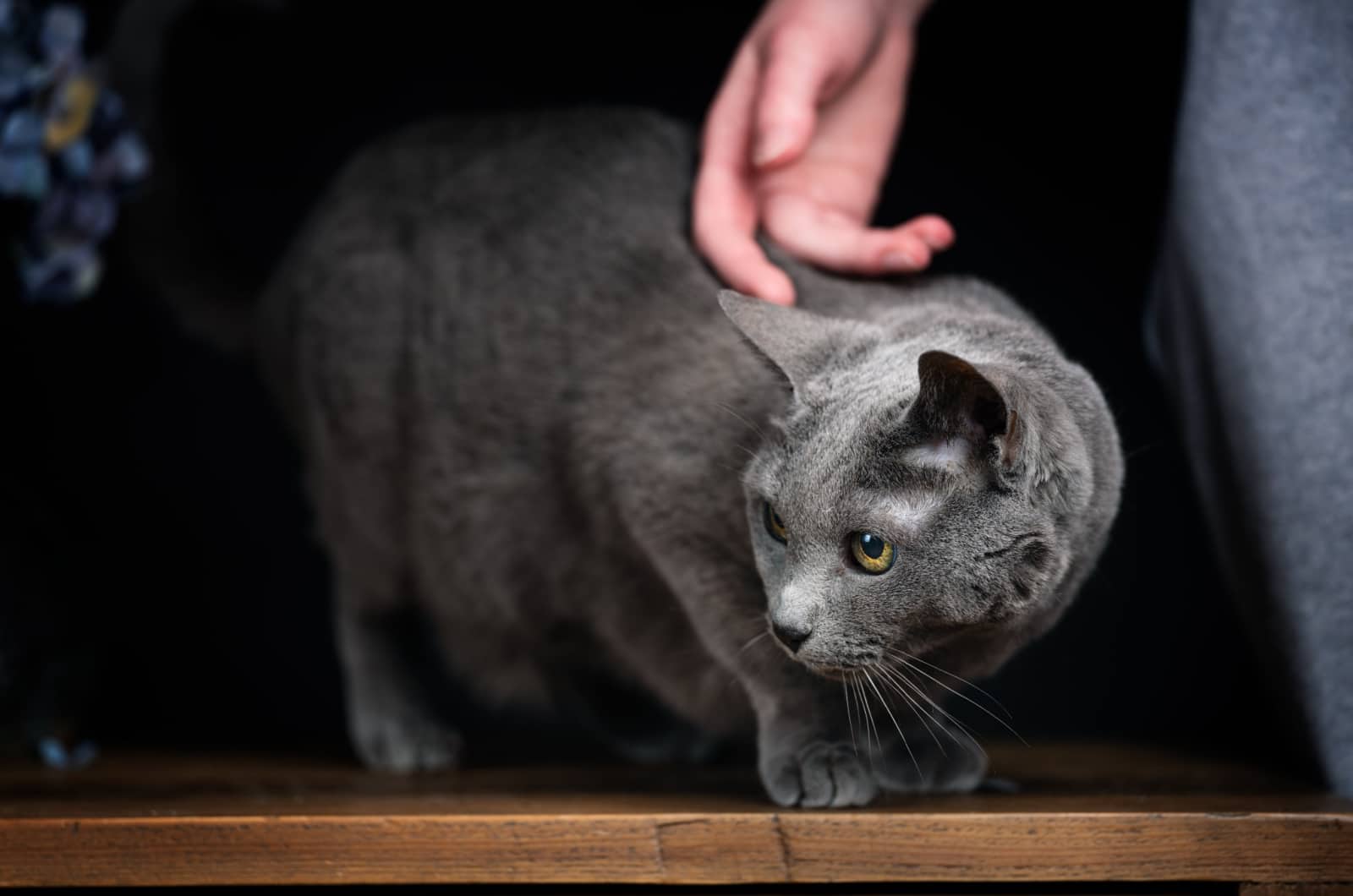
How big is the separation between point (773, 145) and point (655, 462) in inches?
10.8

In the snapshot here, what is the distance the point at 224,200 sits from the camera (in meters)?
1.55

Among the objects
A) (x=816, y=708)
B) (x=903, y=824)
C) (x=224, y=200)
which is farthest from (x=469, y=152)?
(x=903, y=824)

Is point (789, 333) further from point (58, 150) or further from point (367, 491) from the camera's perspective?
point (58, 150)

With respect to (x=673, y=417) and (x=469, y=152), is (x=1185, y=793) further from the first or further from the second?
(x=469, y=152)

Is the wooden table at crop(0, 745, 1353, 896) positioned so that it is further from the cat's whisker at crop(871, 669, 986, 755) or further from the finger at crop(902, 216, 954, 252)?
the finger at crop(902, 216, 954, 252)

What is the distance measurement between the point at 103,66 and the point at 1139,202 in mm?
1137

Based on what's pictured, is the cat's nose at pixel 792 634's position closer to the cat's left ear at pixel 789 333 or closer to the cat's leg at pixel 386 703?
the cat's left ear at pixel 789 333

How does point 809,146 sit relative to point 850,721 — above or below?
above

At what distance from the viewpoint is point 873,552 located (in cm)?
85

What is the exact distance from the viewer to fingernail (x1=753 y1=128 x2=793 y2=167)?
103 centimetres

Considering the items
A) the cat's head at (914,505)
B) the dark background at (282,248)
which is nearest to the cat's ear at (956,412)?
the cat's head at (914,505)

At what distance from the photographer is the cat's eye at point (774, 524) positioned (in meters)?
0.90

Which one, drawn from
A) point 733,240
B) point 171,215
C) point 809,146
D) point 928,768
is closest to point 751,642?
point 928,768

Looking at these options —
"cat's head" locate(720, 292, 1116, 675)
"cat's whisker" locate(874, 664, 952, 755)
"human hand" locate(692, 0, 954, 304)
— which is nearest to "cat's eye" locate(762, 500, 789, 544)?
"cat's head" locate(720, 292, 1116, 675)
